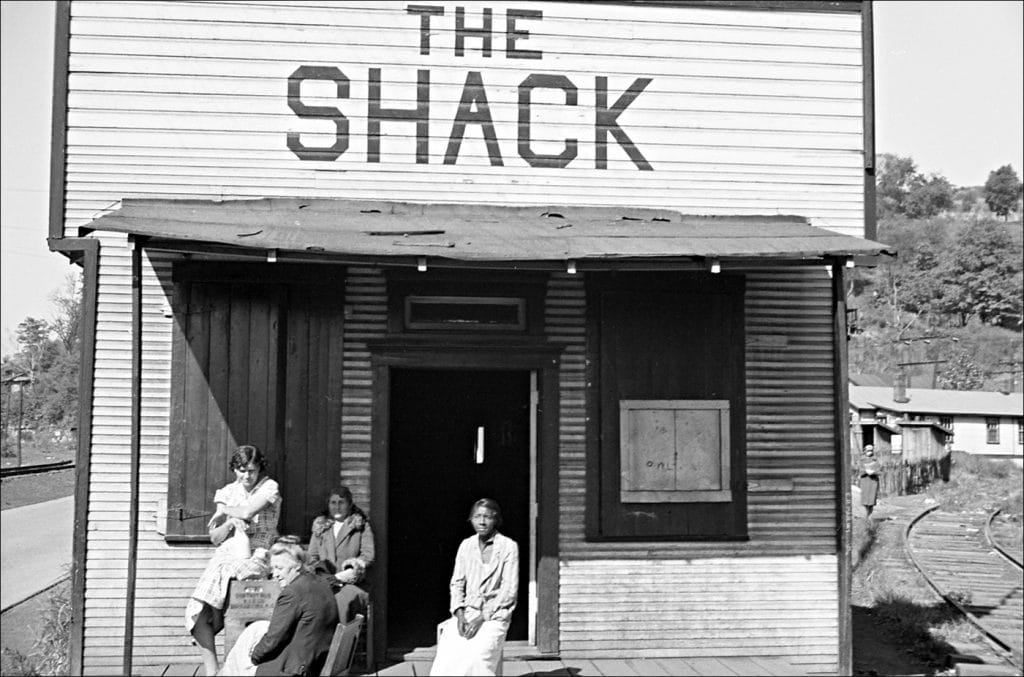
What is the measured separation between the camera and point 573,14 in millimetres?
Answer: 9453

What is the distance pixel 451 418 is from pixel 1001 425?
44.5 m

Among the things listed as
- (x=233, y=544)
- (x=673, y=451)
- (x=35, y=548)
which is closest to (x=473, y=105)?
(x=673, y=451)

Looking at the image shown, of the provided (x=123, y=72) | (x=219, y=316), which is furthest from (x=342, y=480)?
(x=123, y=72)

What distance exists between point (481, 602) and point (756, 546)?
2.87m

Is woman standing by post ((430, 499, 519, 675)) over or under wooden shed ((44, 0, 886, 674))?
under

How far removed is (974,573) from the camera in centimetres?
1806

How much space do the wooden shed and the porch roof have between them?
0.20ft

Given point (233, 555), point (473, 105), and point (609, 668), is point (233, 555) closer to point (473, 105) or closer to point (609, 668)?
point (609, 668)

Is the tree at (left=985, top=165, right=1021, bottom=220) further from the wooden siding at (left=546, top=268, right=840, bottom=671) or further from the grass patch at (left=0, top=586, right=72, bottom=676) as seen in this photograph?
the grass patch at (left=0, top=586, right=72, bottom=676)

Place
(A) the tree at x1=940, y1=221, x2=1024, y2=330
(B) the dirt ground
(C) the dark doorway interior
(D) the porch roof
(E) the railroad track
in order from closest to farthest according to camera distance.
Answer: (D) the porch roof
(C) the dark doorway interior
(E) the railroad track
(B) the dirt ground
(A) the tree at x1=940, y1=221, x2=1024, y2=330

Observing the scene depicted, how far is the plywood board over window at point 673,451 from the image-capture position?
8883 millimetres

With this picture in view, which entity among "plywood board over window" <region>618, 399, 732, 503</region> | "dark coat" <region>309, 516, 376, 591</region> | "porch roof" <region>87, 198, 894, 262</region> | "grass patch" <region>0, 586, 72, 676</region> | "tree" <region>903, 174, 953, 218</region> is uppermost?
"tree" <region>903, 174, 953, 218</region>

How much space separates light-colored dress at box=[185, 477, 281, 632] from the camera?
741 cm

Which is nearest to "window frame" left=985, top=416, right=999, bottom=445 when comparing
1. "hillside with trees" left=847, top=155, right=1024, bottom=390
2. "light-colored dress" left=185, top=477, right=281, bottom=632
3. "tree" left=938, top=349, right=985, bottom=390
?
"hillside with trees" left=847, top=155, right=1024, bottom=390
